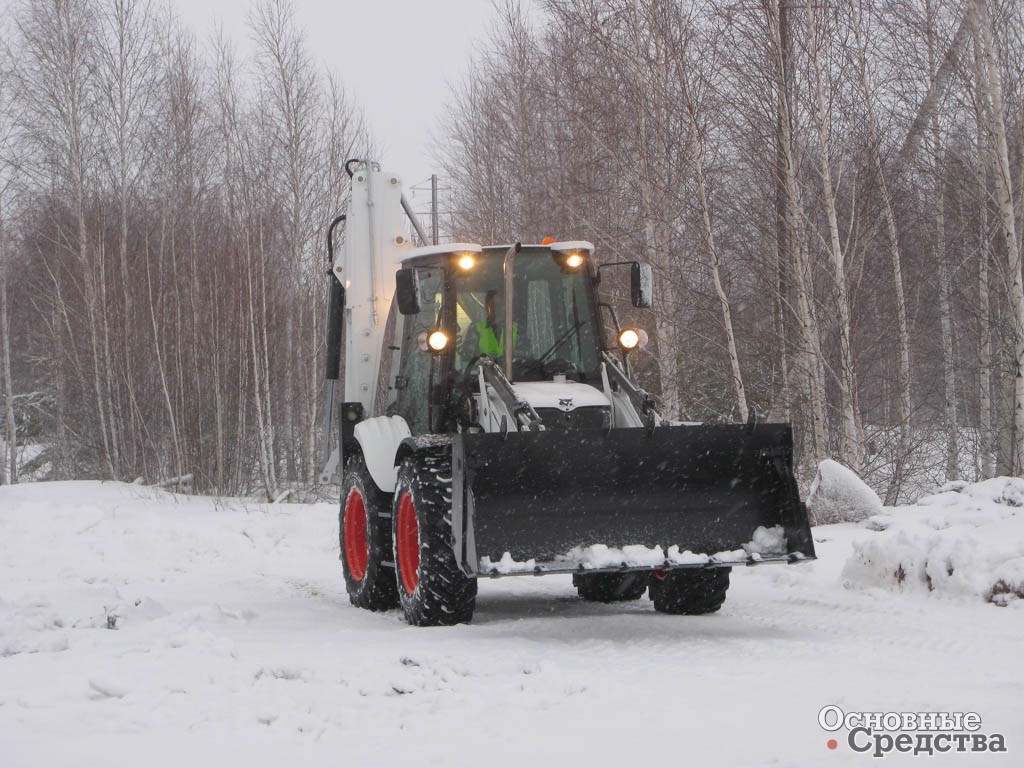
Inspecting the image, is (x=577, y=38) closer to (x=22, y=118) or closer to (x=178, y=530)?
(x=178, y=530)

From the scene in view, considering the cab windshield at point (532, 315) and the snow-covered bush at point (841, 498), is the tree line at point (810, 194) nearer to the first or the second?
the snow-covered bush at point (841, 498)

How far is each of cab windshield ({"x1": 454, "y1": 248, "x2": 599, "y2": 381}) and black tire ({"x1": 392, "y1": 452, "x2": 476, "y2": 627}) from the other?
1.03 m

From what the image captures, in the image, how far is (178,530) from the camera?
14.7 m

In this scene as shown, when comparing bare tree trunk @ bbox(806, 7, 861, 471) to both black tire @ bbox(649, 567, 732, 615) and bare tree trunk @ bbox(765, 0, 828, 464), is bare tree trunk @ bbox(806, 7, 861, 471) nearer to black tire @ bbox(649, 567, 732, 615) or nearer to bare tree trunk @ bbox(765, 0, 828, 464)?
bare tree trunk @ bbox(765, 0, 828, 464)

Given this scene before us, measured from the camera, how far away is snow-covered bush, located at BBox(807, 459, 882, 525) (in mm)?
11617

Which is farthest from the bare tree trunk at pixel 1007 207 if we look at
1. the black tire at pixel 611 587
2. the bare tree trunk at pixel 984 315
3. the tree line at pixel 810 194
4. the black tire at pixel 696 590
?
the black tire at pixel 696 590

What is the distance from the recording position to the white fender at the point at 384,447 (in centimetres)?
863

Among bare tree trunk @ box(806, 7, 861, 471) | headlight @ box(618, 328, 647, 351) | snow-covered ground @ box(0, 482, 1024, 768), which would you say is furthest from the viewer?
bare tree trunk @ box(806, 7, 861, 471)

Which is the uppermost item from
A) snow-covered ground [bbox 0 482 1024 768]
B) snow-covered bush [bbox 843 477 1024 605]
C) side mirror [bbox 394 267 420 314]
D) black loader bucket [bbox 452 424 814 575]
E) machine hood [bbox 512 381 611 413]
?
side mirror [bbox 394 267 420 314]

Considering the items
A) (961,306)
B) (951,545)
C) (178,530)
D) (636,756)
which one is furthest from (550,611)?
(961,306)

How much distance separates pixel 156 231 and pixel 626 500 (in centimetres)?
1974

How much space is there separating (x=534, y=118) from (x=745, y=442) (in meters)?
19.9

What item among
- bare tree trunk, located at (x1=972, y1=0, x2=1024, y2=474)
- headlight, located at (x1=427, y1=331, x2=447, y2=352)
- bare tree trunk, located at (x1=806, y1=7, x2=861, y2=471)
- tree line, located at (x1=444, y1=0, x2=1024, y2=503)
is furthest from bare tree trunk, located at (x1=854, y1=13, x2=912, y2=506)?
headlight, located at (x1=427, y1=331, x2=447, y2=352)

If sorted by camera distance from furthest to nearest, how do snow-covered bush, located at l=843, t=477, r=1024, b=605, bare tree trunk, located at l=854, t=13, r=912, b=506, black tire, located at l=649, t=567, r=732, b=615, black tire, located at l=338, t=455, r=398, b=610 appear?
bare tree trunk, located at l=854, t=13, r=912, b=506
black tire, located at l=338, t=455, r=398, b=610
black tire, located at l=649, t=567, r=732, b=615
snow-covered bush, located at l=843, t=477, r=1024, b=605
